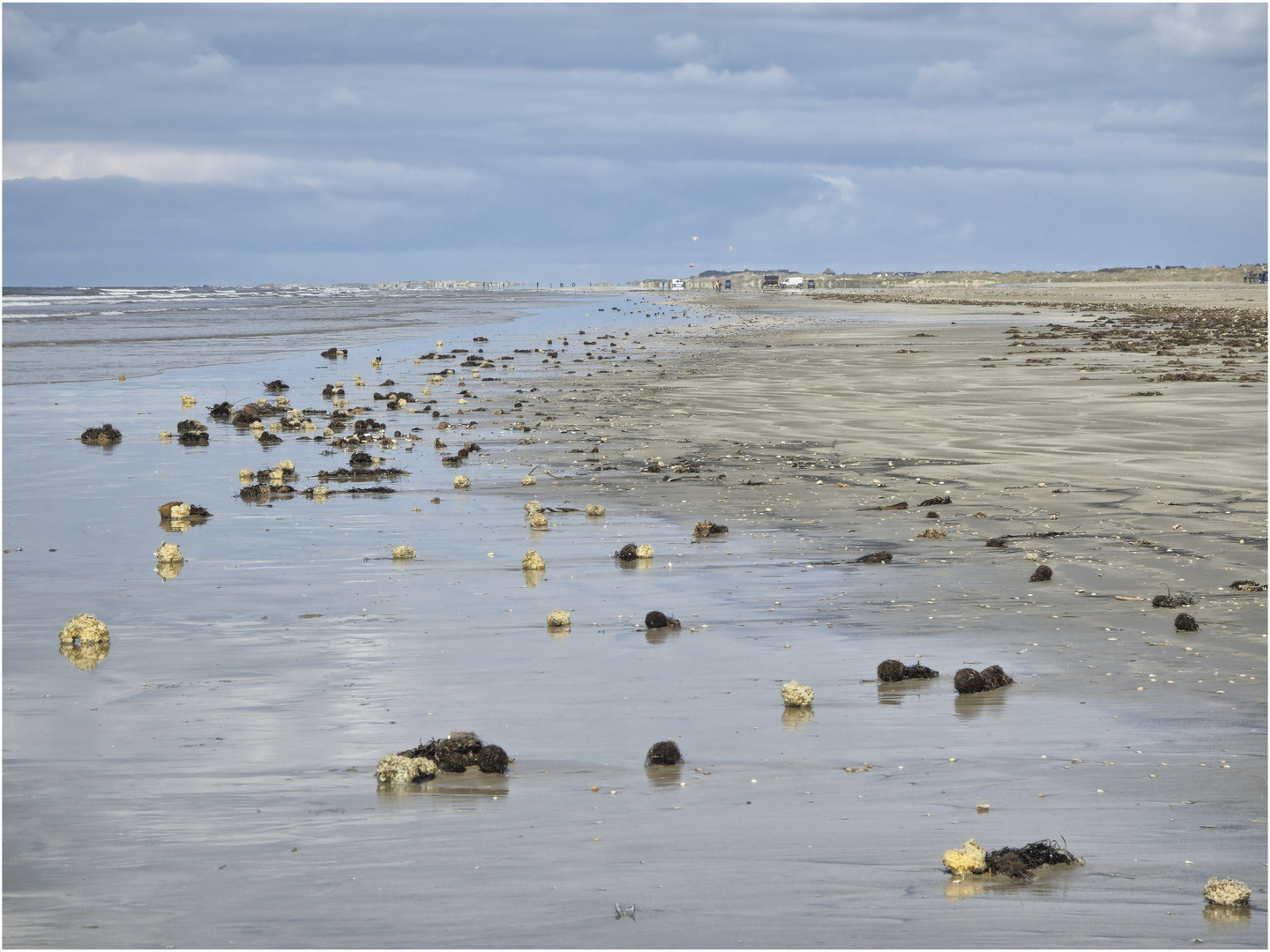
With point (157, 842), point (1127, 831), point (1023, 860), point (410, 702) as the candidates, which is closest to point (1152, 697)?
point (1127, 831)

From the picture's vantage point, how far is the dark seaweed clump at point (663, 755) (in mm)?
7051

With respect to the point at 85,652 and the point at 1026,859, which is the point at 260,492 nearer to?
the point at 85,652

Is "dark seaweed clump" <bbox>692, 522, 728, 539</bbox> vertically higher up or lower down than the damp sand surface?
higher up

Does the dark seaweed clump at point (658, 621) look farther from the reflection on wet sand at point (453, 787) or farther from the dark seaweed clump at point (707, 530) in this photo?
the dark seaweed clump at point (707, 530)

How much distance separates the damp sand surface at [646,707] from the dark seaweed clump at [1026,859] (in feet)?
0.26

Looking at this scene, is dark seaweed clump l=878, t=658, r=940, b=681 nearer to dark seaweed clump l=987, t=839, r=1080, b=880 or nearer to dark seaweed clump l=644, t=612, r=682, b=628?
dark seaweed clump l=644, t=612, r=682, b=628

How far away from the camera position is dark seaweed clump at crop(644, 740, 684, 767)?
7051 millimetres

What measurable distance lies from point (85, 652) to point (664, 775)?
5.09 meters

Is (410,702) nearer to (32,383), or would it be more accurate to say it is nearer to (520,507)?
(520,507)

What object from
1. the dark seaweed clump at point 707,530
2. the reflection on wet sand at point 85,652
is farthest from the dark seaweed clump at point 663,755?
the dark seaweed clump at point 707,530

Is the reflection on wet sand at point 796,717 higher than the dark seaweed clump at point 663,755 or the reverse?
higher

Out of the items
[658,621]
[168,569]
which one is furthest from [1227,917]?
[168,569]

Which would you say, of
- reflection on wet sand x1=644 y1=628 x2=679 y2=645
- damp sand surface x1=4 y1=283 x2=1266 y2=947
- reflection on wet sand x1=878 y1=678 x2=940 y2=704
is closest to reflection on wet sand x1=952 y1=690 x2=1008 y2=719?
damp sand surface x1=4 y1=283 x2=1266 y2=947

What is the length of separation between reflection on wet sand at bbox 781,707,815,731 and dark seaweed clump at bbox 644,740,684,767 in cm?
95
